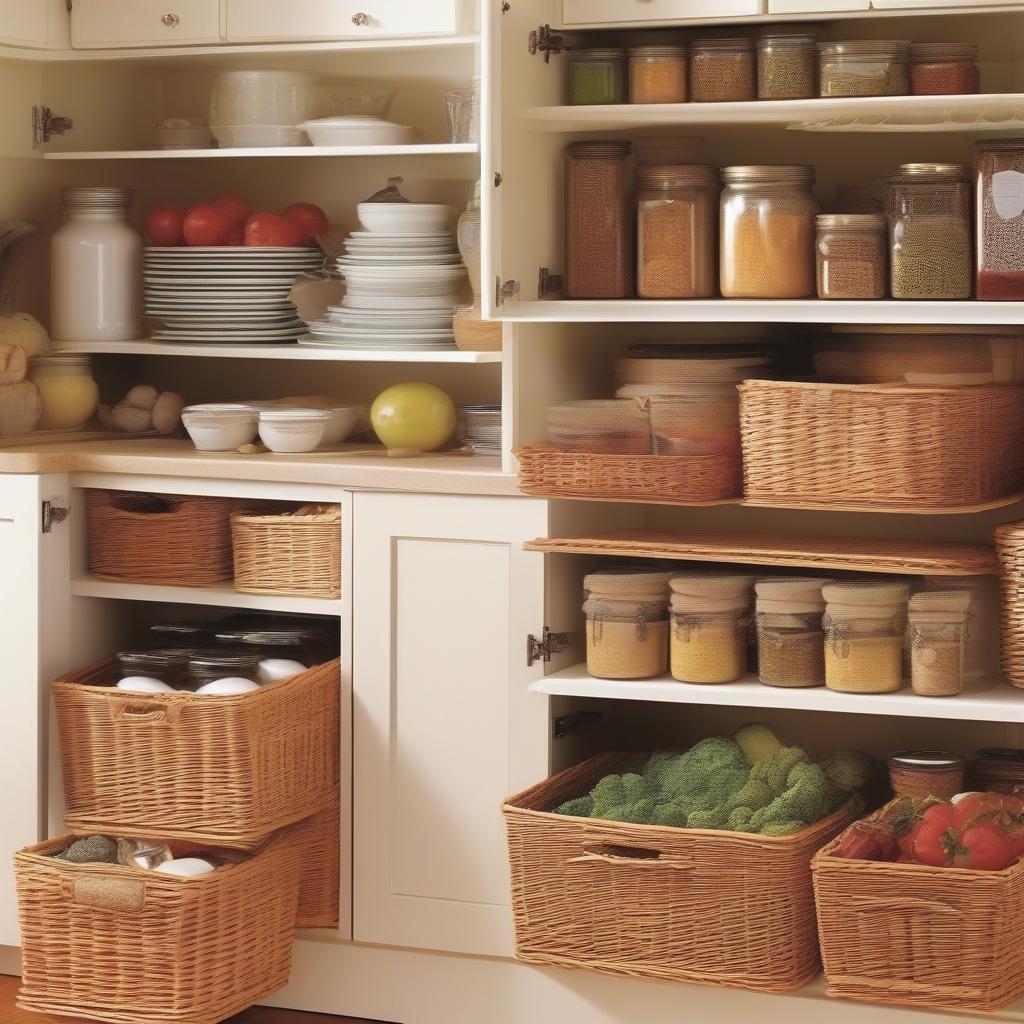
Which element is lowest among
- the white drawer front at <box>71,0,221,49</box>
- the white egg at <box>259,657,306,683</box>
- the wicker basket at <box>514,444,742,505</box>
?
the white egg at <box>259,657,306,683</box>

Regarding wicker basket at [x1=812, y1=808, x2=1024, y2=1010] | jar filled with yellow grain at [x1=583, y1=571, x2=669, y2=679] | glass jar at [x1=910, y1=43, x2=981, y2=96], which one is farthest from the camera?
jar filled with yellow grain at [x1=583, y1=571, x2=669, y2=679]

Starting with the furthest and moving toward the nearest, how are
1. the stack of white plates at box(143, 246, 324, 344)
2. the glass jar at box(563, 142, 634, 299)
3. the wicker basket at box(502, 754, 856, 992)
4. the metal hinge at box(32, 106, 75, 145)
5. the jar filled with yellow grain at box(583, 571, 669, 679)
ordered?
the metal hinge at box(32, 106, 75, 145)
the stack of white plates at box(143, 246, 324, 344)
the glass jar at box(563, 142, 634, 299)
the jar filled with yellow grain at box(583, 571, 669, 679)
the wicker basket at box(502, 754, 856, 992)

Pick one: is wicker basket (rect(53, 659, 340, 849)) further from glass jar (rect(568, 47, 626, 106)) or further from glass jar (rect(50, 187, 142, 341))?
glass jar (rect(568, 47, 626, 106))

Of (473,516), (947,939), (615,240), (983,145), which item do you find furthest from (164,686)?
(983,145)

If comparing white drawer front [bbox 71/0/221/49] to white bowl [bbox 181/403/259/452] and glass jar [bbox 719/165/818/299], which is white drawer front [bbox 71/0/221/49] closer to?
white bowl [bbox 181/403/259/452]

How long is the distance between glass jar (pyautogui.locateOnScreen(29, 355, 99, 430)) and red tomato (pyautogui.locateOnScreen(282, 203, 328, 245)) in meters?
0.52

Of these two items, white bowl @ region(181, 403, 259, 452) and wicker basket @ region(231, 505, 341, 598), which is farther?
white bowl @ region(181, 403, 259, 452)

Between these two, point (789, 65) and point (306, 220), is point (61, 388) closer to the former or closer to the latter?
point (306, 220)

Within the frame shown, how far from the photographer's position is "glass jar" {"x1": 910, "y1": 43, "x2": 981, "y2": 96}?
9.02 ft

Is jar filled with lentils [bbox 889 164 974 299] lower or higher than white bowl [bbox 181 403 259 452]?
higher

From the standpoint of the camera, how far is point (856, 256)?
277 cm

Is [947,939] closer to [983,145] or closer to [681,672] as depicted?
[681,672]

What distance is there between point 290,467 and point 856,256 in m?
1.01

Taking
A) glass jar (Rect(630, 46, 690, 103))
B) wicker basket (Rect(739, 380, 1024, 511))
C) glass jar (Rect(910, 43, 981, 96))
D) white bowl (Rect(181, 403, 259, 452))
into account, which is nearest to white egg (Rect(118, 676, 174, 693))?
white bowl (Rect(181, 403, 259, 452))
